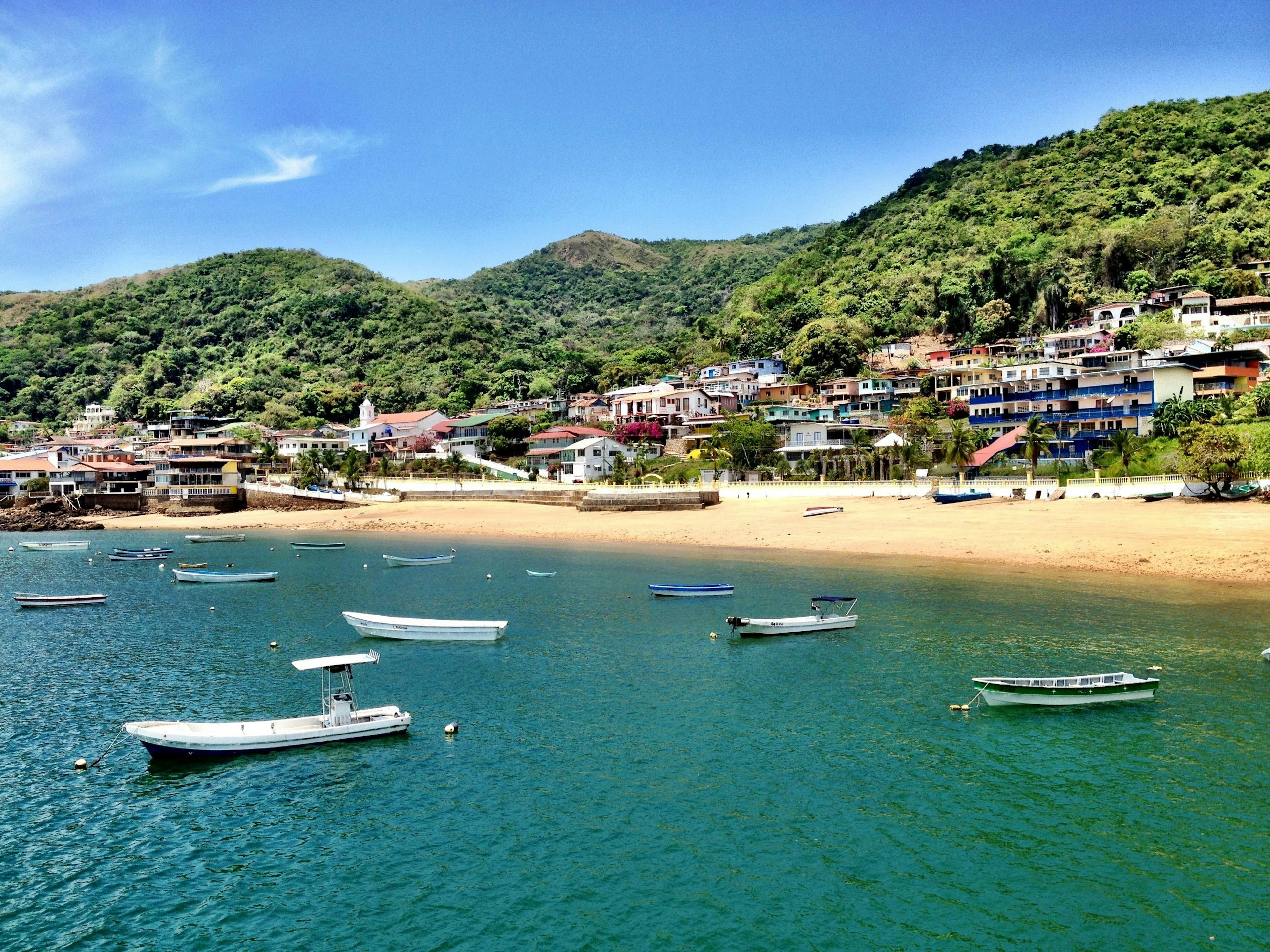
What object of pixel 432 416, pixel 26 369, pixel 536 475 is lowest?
pixel 536 475

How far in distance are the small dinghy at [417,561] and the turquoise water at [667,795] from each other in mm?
23402

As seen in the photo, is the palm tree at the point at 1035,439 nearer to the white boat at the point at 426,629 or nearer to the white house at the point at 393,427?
the white boat at the point at 426,629

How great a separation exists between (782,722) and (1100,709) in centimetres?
1048

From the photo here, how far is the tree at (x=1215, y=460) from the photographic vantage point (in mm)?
55469

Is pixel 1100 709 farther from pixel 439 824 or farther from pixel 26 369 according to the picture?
pixel 26 369

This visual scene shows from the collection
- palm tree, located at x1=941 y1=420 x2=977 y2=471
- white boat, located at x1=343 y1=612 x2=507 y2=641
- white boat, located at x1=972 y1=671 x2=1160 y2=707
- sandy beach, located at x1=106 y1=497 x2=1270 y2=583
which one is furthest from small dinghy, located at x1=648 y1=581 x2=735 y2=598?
palm tree, located at x1=941 y1=420 x2=977 y2=471

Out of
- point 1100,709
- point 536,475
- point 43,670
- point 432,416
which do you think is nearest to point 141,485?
point 432,416

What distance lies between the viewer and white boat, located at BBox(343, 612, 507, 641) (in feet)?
124

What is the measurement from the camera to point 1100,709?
26.6 metres

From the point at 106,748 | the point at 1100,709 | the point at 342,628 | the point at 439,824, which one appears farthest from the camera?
the point at 342,628

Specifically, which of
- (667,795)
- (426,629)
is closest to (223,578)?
(426,629)

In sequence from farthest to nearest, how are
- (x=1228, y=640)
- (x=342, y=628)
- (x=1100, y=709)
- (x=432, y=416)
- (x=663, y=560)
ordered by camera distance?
(x=432, y=416) < (x=663, y=560) < (x=342, y=628) < (x=1228, y=640) < (x=1100, y=709)

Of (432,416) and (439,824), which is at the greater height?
(432,416)

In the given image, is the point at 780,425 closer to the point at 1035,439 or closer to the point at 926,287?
the point at 1035,439
